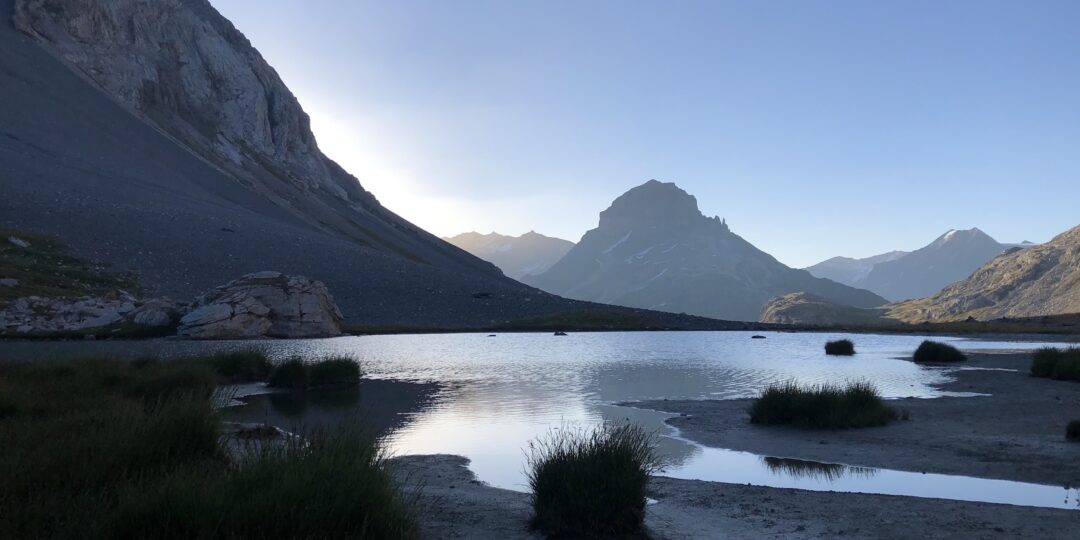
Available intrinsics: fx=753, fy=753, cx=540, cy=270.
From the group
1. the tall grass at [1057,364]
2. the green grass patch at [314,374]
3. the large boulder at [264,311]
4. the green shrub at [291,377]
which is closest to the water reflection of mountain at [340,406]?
the green grass patch at [314,374]

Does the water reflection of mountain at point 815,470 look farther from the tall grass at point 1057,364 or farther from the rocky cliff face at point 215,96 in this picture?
the rocky cliff face at point 215,96

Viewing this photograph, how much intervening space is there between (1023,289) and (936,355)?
14380 cm

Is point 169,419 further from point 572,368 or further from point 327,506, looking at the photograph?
point 572,368

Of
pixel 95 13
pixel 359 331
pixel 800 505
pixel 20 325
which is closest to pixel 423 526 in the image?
pixel 800 505

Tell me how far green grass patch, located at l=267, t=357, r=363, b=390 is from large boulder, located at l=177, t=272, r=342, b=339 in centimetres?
2852

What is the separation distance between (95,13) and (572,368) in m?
115

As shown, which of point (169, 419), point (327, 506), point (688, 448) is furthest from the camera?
point (688, 448)

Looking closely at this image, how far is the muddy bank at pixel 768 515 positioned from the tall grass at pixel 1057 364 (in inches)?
858

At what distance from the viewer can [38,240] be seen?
65938 mm

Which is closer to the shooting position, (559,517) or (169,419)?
(559,517)

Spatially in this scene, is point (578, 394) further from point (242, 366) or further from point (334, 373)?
point (242, 366)

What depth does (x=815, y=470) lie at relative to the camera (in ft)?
45.1

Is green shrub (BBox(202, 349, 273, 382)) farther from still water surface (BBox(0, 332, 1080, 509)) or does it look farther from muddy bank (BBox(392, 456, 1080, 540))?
muddy bank (BBox(392, 456, 1080, 540))

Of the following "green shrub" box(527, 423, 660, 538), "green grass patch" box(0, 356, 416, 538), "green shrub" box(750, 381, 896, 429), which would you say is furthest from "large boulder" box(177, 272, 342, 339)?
"green shrub" box(527, 423, 660, 538)
